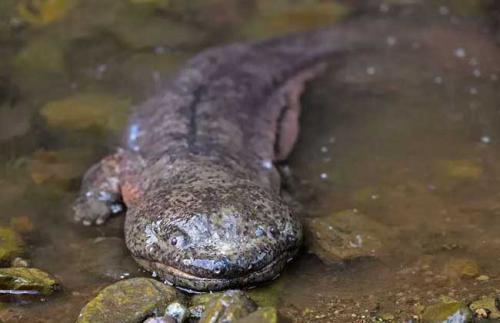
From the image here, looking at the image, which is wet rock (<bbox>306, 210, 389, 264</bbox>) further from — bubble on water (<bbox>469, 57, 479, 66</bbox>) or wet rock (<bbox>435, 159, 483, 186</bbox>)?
bubble on water (<bbox>469, 57, 479, 66</bbox>)

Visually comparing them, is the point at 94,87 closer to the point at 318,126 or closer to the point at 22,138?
the point at 22,138

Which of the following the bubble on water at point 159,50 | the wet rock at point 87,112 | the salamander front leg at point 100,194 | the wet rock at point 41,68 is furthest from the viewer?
the bubble on water at point 159,50

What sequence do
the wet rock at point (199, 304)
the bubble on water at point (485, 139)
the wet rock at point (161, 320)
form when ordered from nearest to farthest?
the wet rock at point (161, 320) < the wet rock at point (199, 304) < the bubble on water at point (485, 139)

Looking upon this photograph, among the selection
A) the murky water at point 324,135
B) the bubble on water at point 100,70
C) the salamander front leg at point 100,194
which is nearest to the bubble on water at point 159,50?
the murky water at point 324,135

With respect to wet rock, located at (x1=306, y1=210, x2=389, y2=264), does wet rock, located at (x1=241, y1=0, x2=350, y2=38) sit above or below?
above

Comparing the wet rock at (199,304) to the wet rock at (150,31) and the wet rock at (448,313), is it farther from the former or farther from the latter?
the wet rock at (150,31)

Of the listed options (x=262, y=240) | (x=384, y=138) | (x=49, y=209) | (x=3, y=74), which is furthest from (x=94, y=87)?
(x=262, y=240)

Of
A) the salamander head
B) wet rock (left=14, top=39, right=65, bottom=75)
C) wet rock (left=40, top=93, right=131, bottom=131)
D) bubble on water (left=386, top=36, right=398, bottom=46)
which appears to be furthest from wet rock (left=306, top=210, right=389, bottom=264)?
wet rock (left=14, top=39, right=65, bottom=75)

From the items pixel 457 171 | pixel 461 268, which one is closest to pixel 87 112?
pixel 457 171
